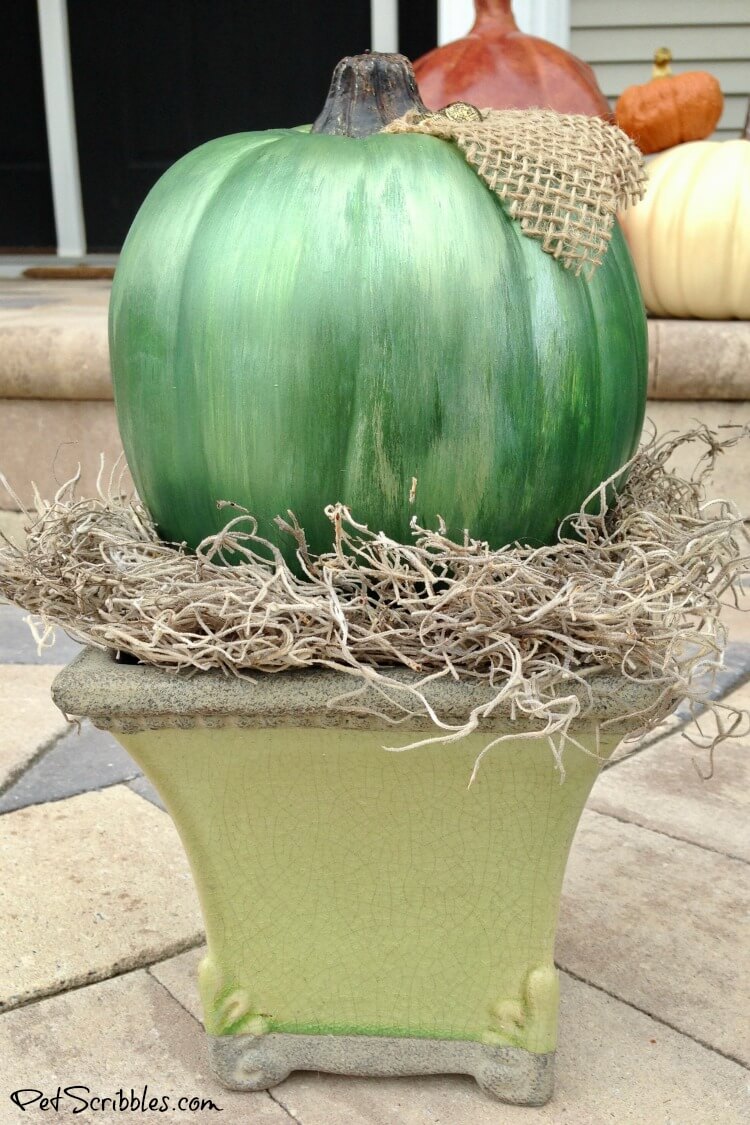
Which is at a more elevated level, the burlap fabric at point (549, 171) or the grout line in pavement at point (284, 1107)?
the burlap fabric at point (549, 171)

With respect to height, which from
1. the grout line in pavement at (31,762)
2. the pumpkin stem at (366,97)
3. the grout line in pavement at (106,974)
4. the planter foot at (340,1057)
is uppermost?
the pumpkin stem at (366,97)

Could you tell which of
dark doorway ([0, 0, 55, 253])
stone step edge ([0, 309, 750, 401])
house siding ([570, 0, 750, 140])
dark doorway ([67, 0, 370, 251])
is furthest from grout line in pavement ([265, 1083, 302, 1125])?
dark doorway ([0, 0, 55, 253])

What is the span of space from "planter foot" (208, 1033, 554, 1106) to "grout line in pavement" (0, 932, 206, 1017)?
25 centimetres

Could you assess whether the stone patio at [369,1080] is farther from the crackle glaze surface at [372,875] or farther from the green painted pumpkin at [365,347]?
the green painted pumpkin at [365,347]

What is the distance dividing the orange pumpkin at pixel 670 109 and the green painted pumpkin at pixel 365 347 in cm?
259

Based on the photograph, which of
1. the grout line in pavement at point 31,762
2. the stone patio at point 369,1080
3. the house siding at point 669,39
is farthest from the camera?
the house siding at point 669,39

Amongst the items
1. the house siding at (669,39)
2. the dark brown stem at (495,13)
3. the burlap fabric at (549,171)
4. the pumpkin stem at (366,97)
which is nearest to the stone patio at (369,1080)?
the burlap fabric at (549,171)

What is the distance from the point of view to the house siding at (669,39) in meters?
4.60

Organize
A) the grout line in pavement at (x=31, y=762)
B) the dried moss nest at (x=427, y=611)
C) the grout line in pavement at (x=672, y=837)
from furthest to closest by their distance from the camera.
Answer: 1. the grout line in pavement at (x=31, y=762)
2. the grout line in pavement at (x=672, y=837)
3. the dried moss nest at (x=427, y=611)

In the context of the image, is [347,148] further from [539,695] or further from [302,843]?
[302,843]

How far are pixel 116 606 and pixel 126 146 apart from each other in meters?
5.77

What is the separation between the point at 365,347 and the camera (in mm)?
A: 1034

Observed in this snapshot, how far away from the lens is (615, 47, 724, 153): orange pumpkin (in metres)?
3.39

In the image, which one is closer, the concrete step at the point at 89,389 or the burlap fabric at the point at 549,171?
the burlap fabric at the point at 549,171
